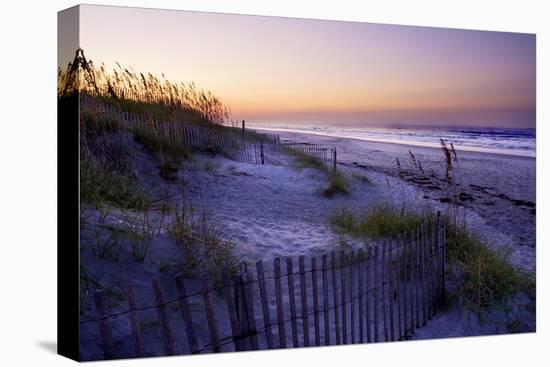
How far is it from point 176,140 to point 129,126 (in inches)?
15.9

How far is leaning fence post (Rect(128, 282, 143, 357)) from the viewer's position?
575 cm

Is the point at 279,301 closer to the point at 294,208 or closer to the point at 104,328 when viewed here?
the point at 294,208

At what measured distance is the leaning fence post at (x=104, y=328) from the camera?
564 cm

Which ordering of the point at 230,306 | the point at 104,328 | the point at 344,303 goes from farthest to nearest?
the point at 344,303
the point at 230,306
the point at 104,328

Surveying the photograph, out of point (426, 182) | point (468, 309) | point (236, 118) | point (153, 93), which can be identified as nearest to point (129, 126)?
point (153, 93)

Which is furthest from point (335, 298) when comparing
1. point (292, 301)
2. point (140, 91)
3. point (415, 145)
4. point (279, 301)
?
point (140, 91)

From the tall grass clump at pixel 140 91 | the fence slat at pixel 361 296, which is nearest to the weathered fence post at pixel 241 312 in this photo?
the fence slat at pixel 361 296

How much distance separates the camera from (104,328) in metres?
5.87

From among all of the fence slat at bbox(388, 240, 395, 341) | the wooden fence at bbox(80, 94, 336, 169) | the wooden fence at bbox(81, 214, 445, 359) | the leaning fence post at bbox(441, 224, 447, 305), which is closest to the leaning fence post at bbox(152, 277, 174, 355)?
the wooden fence at bbox(81, 214, 445, 359)

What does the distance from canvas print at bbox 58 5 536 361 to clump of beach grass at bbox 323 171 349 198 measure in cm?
1

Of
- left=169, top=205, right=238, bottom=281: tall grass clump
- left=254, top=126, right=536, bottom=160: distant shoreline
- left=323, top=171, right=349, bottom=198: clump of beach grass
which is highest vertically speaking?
left=254, top=126, right=536, bottom=160: distant shoreline

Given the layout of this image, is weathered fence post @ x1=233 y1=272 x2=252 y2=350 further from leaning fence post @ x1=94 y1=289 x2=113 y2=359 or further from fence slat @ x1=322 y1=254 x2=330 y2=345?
leaning fence post @ x1=94 y1=289 x2=113 y2=359

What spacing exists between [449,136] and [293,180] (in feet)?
5.52

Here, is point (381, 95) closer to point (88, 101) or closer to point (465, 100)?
point (465, 100)
